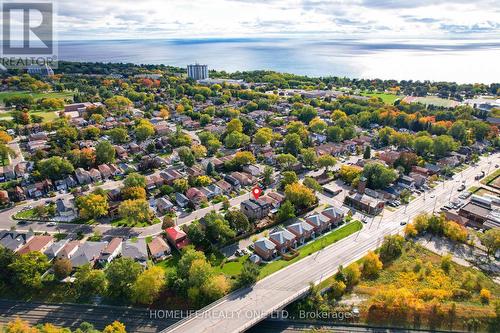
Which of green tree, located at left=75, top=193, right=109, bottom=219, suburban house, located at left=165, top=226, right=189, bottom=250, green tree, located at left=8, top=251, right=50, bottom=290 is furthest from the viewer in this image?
green tree, located at left=75, top=193, right=109, bottom=219

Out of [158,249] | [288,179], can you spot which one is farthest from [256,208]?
[158,249]

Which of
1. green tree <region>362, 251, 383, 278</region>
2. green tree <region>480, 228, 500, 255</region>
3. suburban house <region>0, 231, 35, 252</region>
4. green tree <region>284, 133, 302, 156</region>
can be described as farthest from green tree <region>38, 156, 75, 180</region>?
green tree <region>480, 228, 500, 255</region>

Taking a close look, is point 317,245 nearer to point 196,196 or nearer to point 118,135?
point 196,196

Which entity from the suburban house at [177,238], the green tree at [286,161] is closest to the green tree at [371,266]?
the suburban house at [177,238]

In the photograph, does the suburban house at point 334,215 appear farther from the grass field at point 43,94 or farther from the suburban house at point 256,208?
the grass field at point 43,94

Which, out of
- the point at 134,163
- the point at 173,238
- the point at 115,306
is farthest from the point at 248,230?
the point at 134,163

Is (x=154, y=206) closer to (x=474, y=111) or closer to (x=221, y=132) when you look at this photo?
(x=221, y=132)

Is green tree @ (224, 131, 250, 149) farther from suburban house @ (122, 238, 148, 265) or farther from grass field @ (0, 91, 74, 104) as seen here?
grass field @ (0, 91, 74, 104)
